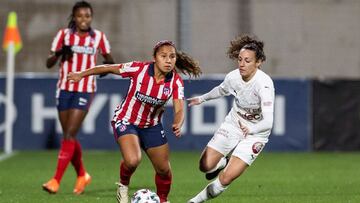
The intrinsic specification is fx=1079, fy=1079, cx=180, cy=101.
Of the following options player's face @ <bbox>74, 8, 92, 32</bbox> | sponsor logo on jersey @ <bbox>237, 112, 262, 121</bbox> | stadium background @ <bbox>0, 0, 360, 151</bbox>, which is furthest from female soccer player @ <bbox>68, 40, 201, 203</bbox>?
stadium background @ <bbox>0, 0, 360, 151</bbox>

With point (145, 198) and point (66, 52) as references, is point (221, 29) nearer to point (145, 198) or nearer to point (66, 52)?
point (66, 52)

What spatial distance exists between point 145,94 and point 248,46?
3.73 feet

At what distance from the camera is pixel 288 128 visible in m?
19.7

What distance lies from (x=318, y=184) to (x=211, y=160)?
3037 millimetres

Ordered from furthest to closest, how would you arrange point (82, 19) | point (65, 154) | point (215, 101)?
point (215, 101) → point (82, 19) → point (65, 154)

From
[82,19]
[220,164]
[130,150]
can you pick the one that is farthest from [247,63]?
[82,19]

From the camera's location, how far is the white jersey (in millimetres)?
10242

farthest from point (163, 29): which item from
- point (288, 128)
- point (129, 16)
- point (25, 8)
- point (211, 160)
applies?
point (211, 160)

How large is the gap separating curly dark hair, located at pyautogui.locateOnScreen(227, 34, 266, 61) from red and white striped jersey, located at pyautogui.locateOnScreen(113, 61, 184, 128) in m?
0.78

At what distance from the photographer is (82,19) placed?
12.5 metres

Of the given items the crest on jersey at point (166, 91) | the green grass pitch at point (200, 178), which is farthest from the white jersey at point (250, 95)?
the green grass pitch at point (200, 178)

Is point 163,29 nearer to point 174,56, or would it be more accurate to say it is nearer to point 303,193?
point 303,193

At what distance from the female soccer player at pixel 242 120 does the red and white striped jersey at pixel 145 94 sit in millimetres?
580

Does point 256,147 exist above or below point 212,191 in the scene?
above
